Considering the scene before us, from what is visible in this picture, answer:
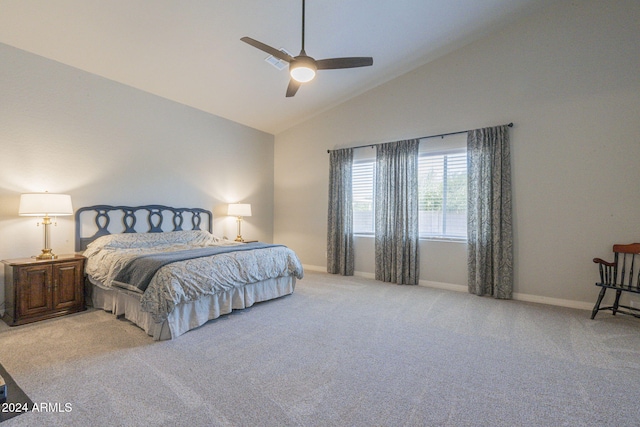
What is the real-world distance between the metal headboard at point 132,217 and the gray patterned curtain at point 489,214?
14.8ft

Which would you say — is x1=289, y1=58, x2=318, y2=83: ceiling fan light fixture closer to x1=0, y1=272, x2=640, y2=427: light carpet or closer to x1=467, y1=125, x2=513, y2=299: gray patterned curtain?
x1=0, y1=272, x2=640, y2=427: light carpet

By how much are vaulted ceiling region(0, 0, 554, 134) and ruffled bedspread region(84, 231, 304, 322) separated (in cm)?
227

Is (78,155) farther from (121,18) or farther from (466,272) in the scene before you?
(466,272)

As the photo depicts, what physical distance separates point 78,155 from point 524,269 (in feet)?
20.3

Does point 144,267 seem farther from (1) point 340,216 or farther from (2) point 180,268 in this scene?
(1) point 340,216

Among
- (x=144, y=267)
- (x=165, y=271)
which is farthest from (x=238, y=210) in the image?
(x=165, y=271)

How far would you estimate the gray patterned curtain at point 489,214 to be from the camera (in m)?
4.12

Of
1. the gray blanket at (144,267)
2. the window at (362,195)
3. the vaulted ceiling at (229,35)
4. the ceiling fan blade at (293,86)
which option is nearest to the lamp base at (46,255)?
the gray blanket at (144,267)

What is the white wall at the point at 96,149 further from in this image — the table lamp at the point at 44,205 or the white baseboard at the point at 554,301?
the white baseboard at the point at 554,301

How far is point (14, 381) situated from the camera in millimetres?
1995

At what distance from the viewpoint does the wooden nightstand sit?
302cm

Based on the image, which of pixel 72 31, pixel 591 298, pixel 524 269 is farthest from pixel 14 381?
pixel 591 298

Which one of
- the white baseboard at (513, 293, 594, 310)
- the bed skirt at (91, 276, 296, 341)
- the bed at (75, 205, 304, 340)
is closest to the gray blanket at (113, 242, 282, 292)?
the bed at (75, 205, 304, 340)

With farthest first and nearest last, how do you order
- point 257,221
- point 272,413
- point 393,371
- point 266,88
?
point 257,221 → point 266,88 → point 393,371 → point 272,413
